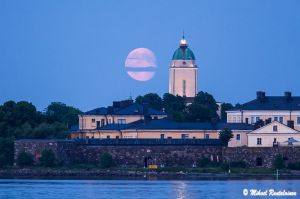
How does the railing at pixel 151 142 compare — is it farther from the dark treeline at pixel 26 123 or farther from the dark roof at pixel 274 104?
the dark roof at pixel 274 104

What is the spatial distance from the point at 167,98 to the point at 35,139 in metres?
41.8

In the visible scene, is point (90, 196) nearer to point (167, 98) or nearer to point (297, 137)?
point (297, 137)

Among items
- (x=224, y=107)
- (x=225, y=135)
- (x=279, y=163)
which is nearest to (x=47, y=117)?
(x=225, y=135)

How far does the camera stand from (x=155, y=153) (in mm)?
128625

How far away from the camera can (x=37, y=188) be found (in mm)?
105500

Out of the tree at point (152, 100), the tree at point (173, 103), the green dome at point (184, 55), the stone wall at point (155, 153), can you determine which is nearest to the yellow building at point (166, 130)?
the stone wall at point (155, 153)

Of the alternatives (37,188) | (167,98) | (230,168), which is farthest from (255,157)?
(167,98)

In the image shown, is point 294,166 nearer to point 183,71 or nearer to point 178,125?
point 178,125

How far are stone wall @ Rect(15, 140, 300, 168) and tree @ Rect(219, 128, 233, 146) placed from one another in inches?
72.3

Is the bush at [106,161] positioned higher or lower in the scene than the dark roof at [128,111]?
lower

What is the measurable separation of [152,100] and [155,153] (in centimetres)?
4100

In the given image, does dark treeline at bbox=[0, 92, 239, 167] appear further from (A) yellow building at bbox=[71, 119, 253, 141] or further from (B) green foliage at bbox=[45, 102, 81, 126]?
(A) yellow building at bbox=[71, 119, 253, 141]

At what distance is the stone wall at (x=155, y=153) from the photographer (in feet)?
416

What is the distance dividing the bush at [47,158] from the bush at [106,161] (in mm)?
3260
